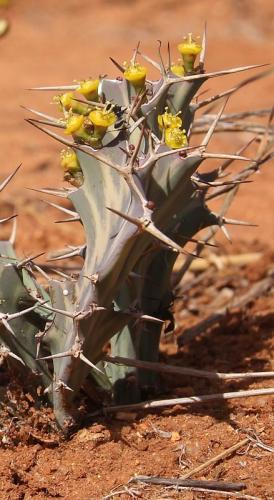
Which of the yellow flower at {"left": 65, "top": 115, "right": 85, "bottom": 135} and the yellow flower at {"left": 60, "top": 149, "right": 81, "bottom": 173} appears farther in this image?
the yellow flower at {"left": 60, "top": 149, "right": 81, "bottom": 173}

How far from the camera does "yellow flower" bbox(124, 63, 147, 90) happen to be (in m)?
1.78

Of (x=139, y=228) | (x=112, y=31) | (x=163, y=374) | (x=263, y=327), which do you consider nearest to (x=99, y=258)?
(x=139, y=228)

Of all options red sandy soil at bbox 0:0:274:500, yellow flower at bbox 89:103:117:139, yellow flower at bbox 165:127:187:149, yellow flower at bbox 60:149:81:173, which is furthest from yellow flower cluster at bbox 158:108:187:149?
red sandy soil at bbox 0:0:274:500

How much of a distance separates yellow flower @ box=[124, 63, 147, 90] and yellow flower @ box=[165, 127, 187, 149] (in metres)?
0.14

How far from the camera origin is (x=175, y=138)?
1716mm

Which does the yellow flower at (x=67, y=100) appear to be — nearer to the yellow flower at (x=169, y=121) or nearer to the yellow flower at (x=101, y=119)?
the yellow flower at (x=101, y=119)

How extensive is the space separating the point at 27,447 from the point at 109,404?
0.26 metres

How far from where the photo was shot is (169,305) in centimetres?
216

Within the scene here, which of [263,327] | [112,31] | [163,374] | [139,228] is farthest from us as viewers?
[112,31]

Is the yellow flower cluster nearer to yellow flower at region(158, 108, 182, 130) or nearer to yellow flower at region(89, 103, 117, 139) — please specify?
yellow flower at region(158, 108, 182, 130)

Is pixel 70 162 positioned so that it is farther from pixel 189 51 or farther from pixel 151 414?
pixel 151 414

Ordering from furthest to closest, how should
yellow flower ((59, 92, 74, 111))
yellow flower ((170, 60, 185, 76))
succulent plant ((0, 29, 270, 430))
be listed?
yellow flower ((170, 60, 185, 76)), yellow flower ((59, 92, 74, 111)), succulent plant ((0, 29, 270, 430))

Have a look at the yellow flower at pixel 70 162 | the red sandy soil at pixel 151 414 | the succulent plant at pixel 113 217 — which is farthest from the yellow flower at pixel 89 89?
the red sandy soil at pixel 151 414

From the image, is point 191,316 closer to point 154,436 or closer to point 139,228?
point 154,436
